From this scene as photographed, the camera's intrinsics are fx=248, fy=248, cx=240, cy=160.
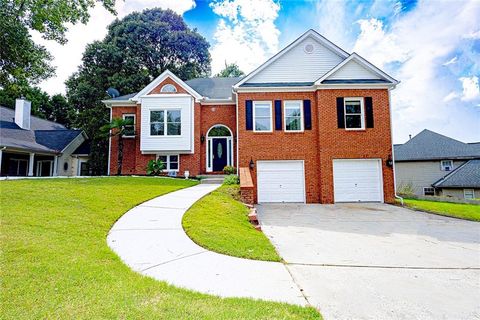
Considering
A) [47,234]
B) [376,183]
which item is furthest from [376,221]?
[47,234]

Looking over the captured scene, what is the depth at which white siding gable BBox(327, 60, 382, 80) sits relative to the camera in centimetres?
1274

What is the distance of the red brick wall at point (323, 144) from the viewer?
1218cm

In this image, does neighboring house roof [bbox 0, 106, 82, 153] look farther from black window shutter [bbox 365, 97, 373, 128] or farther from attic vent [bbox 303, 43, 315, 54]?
black window shutter [bbox 365, 97, 373, 128]

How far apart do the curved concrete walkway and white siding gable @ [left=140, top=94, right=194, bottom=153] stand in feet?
31.3

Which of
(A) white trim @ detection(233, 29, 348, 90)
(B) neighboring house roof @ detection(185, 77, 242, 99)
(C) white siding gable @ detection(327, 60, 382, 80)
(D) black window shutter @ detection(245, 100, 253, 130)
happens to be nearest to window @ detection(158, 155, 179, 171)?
(B) neighboring house roof @ detection(185, 77, 242, 99)

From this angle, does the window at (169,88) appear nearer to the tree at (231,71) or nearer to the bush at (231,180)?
the bush at (231,180)

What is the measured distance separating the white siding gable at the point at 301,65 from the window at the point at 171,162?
21.3ft

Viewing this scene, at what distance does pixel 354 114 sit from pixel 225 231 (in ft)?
33.9

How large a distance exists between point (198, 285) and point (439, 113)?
712 inches

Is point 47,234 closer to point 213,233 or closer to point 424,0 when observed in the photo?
point 213,233

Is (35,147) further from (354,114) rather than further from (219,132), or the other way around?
(354,114)

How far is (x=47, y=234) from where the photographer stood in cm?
409

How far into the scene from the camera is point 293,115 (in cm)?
1287

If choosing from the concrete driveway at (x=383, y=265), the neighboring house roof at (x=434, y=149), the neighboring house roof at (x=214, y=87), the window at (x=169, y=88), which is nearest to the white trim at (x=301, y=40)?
the neighboring house roof at (x=214, y=87)
